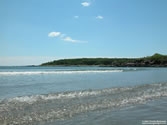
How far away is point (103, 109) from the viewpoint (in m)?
7.39

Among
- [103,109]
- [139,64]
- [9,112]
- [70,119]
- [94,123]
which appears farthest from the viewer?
[139,64]

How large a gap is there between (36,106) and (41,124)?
8.50ft

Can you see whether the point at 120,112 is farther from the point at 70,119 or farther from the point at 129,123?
the point at 70,119

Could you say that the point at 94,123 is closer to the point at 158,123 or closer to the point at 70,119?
the point at 70,119

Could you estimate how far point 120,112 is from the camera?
6922 millimetres

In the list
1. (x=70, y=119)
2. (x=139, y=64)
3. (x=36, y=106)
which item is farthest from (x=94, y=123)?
(x=139, y=64)

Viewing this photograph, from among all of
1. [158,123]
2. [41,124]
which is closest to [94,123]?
[41,124]

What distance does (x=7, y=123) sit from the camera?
5.62 meters

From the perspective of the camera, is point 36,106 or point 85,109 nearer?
point 85,109

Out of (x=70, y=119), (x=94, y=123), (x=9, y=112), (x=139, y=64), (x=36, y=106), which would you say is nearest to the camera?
(x=94, y=123)

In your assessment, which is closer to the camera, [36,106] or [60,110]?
[60,110]

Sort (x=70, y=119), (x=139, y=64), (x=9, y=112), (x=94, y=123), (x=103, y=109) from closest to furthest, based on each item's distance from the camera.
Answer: (x=94, y=123), (x=70, y=119), (x=9, y=112), (x=103, y=109), (x=139, y=64)

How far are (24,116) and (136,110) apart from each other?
4.67 m

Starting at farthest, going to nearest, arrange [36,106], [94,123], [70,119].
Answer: [36,106] < [70,119] < [94,123]
